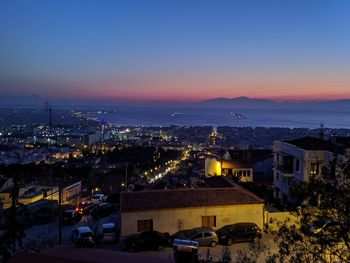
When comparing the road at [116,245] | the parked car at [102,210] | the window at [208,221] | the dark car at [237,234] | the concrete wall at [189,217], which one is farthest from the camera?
the parked car at [102,210]

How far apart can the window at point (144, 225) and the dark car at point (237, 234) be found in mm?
3194

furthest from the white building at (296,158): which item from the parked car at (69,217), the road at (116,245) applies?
the parked car at (69,217)

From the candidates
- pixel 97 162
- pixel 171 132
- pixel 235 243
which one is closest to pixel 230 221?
pixel 235 243

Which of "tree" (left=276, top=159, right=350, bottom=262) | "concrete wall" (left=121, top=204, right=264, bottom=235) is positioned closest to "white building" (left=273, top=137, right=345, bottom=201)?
"concrete wall" (left=121, top=204, right=264, bottom=235)

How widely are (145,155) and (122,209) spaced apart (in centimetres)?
5626

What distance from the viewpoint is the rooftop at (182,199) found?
18281mm

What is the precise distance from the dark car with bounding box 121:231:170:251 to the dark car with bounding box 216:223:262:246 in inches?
103

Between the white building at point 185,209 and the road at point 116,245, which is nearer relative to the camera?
the road at point 116,245

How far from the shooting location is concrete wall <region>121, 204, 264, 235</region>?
1791 centimetres

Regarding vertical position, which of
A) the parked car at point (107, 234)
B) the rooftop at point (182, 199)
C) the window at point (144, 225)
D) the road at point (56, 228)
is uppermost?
the rooftop at point (182, 199)

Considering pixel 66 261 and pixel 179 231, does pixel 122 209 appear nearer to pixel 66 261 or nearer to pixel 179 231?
pixel 179 231

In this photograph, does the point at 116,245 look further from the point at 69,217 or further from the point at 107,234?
the point at 69,217

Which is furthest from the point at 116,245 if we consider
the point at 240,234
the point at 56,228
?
the point at 240,234

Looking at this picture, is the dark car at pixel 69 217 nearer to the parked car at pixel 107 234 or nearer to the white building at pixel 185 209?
the parked car at pixel 107 234
